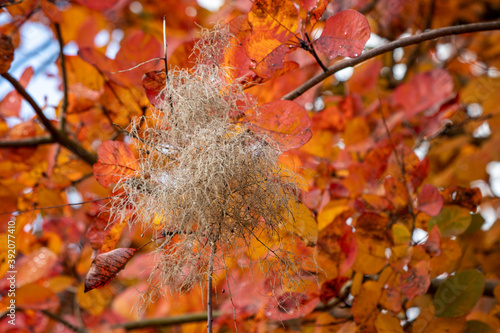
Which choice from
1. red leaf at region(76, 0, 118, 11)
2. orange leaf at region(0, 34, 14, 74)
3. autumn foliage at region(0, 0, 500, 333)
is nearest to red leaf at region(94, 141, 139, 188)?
autumn foliage at region(0, 0, 500, 333)

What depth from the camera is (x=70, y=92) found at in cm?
128

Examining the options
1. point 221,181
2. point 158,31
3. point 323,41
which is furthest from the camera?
point 158,31

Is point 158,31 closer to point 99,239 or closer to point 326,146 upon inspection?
point 326,146

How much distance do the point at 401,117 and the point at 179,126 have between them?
114cm

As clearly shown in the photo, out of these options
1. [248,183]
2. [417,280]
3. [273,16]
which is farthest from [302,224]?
[273,16]

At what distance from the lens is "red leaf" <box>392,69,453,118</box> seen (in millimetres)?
1561

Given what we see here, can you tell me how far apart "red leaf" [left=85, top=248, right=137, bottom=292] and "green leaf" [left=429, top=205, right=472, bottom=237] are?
791 millimetres

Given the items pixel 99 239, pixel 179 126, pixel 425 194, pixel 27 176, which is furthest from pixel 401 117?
pixel 27 176

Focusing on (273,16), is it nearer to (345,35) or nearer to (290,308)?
(345,35)

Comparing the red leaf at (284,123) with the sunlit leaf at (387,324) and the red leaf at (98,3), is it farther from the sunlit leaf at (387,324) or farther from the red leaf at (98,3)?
the red leaf at (98,3)

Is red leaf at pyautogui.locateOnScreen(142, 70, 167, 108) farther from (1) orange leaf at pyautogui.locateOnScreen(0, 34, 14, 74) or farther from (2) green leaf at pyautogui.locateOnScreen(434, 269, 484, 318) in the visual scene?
(2) green leaf at pyautogui.locateOnScreen(434, 269, 484, 318)

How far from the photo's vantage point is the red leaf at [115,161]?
753mm

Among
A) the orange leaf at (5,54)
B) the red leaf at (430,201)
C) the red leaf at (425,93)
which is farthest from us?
the red leaf at (425,93)

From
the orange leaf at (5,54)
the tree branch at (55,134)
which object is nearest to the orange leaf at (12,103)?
the tree branch at (55,134)
